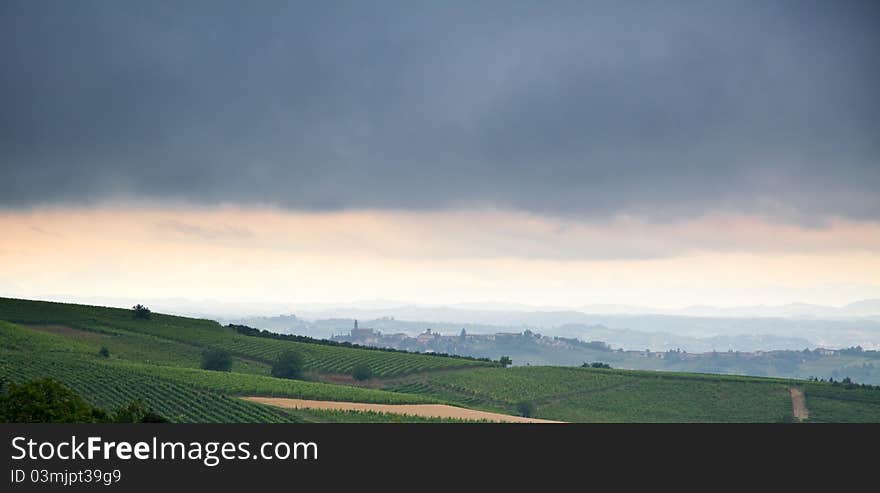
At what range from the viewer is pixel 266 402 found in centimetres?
9206

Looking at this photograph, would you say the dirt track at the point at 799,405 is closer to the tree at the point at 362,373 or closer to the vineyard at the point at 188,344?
the vineyard at the point at 188,344

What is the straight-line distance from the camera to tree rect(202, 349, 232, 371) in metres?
131

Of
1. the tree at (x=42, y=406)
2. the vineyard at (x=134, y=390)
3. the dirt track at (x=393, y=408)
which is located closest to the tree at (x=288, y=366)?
the vineyard at (x=134, y=390)

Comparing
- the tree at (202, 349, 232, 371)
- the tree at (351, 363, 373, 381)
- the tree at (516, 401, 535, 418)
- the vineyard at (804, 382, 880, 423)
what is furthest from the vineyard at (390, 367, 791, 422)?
the tree at (202, 349, 232, 371)

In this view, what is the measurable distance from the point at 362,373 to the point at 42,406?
9684 centimetres

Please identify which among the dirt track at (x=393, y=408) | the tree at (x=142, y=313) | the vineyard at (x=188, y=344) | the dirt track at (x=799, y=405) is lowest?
the dirt track at (x=799, y=405)

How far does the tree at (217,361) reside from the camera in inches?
5143

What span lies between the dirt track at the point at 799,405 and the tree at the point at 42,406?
104m

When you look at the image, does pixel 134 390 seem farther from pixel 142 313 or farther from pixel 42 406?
pixel 142 313
